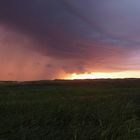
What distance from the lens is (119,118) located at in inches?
840

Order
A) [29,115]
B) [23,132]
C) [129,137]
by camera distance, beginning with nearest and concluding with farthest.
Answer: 1. [129,137]
2. [23,132]
3. [29,115]

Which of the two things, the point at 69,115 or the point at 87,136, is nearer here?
the point at 87,136

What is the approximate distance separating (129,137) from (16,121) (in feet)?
24.9

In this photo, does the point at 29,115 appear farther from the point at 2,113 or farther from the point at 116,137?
the point at 116,137

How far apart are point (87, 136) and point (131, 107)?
19.6 ft

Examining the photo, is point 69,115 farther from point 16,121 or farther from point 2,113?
point 2,113

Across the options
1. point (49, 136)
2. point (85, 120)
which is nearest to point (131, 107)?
point (85, 120)

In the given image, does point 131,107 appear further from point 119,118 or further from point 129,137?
point 129,137

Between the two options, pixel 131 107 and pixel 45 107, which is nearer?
pixel 131 107

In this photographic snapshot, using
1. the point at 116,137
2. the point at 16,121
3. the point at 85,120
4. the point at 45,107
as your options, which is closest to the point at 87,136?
the point at 116,137

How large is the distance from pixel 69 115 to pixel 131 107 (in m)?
4.48

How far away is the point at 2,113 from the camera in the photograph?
2406cm

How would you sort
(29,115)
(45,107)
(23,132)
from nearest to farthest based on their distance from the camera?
1. (23,132)
2. (29,115)
3. (45,107)

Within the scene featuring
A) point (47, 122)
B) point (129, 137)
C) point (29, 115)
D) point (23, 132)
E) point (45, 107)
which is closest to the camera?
point (129, 137)
